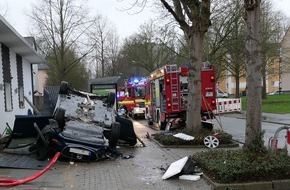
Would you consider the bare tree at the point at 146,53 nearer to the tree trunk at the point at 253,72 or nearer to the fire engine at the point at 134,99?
the fire engine at the point at 134,99

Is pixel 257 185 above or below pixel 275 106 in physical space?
below

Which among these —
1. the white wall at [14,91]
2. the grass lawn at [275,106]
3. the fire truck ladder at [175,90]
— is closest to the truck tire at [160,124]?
the fire truck ladder at [175,90]

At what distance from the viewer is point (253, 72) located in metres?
8.77

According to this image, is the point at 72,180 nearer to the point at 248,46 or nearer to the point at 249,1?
the point at 248,46

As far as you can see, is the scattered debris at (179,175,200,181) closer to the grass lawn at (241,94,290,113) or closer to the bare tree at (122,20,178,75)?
the grass lawn at (241,94,290,113)

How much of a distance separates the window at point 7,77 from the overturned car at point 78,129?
5669 millimetres

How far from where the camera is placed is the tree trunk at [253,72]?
873 cm

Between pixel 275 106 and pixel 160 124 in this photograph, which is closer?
pixel 160 124

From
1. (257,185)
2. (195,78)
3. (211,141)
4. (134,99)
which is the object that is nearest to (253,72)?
(257,185)

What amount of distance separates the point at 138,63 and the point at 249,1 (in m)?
50.7

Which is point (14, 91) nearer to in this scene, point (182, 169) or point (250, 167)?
point (182, 169)

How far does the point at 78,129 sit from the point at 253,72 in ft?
15.8

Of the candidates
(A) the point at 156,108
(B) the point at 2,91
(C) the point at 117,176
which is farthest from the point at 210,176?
(A) the point at 156,108

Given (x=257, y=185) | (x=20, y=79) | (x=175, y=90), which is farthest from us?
(x=20, y=79)
